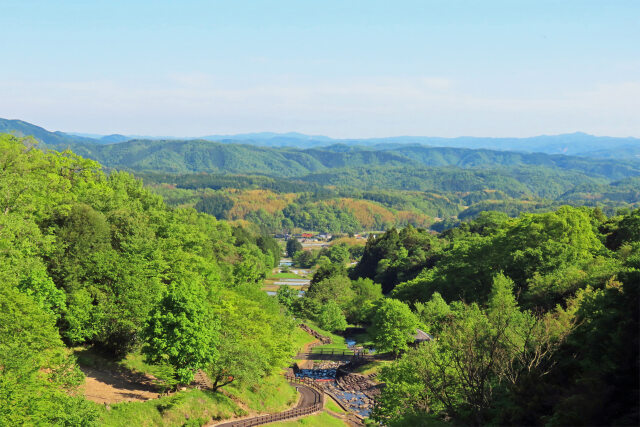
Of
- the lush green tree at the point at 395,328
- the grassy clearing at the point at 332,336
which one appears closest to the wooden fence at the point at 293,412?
the lush green tree at the point at 395,328

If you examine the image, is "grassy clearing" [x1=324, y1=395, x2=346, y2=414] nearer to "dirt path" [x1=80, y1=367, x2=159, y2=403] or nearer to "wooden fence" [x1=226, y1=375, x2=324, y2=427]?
"wooden fence" [x1=226, y1=375, x2=324, y2=427]

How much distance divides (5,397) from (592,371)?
88.4 feet

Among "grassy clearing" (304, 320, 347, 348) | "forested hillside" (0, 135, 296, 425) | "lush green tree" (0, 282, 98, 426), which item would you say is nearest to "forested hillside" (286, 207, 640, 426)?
"grassy clearing" (304, 320, 347, 348)

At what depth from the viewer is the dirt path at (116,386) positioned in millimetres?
37125

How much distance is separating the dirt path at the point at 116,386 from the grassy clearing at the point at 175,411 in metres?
1.53

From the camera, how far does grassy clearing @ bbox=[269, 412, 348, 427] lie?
44.5 meters

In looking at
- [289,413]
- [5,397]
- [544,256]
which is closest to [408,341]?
[544,256]

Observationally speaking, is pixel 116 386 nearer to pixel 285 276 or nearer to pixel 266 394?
pixel 266 394

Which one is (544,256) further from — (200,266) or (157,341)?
(157,341)

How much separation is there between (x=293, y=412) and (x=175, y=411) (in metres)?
13.1

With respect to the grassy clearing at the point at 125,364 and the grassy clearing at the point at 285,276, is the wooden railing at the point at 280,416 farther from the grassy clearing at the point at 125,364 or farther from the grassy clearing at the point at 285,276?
the grassy clearing at the point at 285,276

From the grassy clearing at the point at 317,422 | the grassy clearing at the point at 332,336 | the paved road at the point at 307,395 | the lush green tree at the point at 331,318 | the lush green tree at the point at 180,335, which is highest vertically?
the lush green tree at the point at 180,335

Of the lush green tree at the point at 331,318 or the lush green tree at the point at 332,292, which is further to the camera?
the lush green tree at the point at 332,292

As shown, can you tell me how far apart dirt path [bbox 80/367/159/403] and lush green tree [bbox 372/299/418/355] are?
33512 mm
